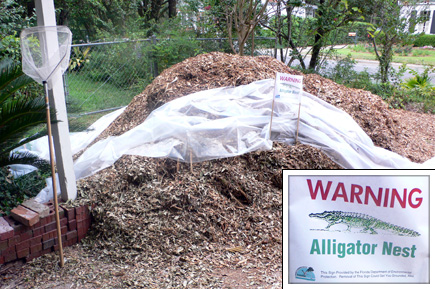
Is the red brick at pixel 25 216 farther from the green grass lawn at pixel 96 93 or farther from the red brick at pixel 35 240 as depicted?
the green grass lawn at pixel 96 93

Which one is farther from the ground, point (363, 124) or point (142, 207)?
point (363, 124)

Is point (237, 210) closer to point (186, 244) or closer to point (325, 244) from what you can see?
point (186, 244)

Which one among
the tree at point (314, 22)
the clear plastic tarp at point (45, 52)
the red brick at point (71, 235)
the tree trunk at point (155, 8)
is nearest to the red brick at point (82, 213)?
the red brick at point (71, 235)

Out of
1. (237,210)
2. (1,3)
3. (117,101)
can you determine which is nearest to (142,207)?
(237,210)

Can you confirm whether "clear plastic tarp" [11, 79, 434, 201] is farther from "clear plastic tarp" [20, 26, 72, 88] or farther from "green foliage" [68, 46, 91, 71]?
"green foliage" [68, 46, 91, 71]

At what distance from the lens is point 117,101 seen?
8.07 meters

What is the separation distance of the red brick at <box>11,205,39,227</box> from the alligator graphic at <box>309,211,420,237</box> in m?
2.22

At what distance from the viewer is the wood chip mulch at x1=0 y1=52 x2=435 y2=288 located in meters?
2.84

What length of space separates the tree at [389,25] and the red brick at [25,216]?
763cm

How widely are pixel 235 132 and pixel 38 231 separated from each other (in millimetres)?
1947

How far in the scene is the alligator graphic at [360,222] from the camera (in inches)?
54.4

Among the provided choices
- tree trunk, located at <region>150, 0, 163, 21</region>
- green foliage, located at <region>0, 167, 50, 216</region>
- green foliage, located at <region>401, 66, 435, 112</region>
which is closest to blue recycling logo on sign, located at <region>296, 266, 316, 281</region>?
green foliage, located at <region>0, 167, 50, 216</region>

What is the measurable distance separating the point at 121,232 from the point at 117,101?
5.26 meters

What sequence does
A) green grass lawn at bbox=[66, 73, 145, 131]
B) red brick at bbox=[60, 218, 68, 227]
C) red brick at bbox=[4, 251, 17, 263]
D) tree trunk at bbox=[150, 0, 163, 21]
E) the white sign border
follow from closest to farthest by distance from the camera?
the white sign border
red brick at bbox=[4, 251, 17, 263]
red brick at bbox=[60, 218, 68, 227]
green grass lawn at bbox=[66, 73, 145, 131]
tree trunk at bbox=[150, 0, 163, 21]
